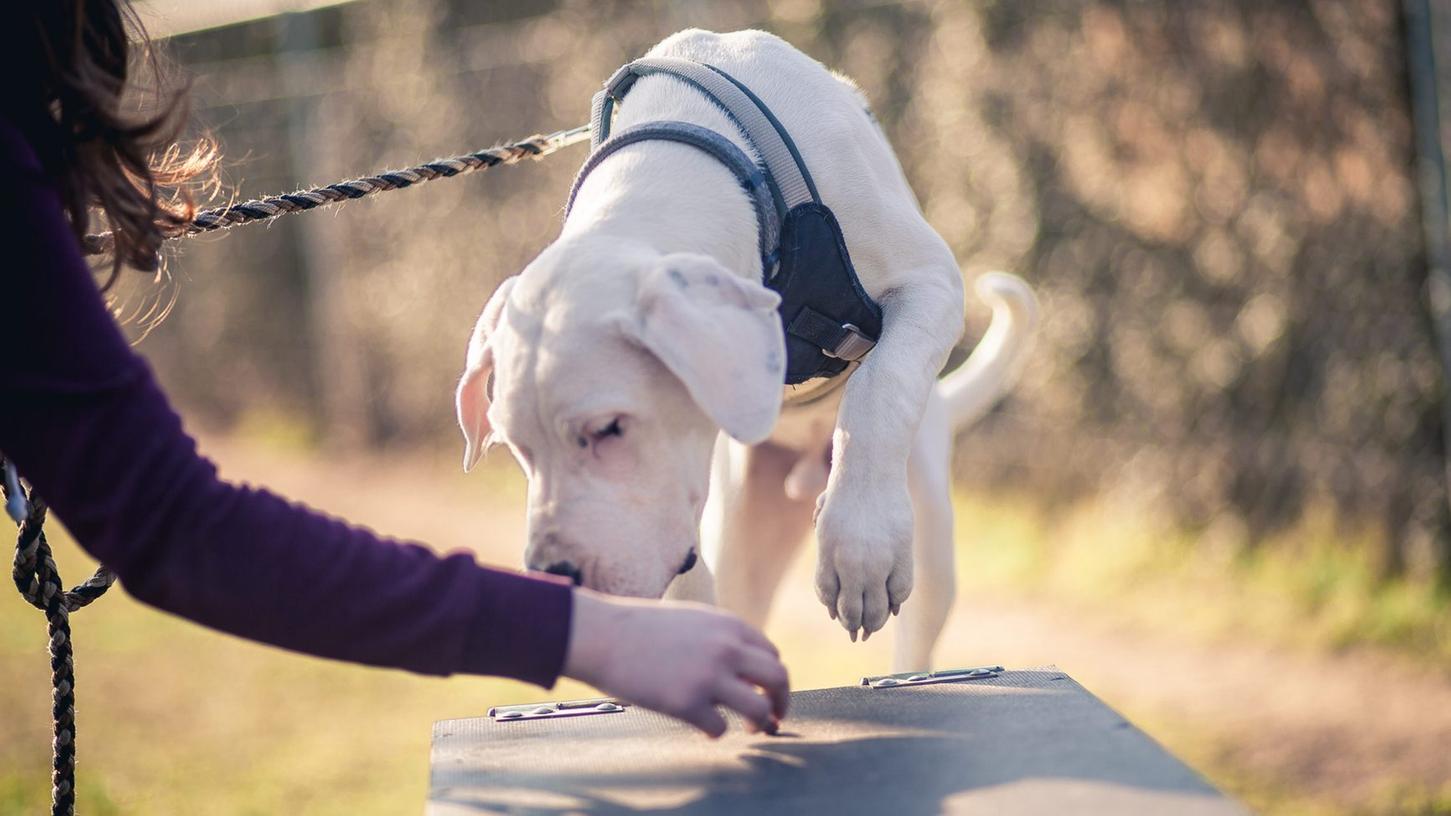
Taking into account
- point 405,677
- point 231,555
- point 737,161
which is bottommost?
point 231,555

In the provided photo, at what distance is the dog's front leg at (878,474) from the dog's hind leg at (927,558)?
19.2 inches

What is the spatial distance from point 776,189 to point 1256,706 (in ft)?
9.59

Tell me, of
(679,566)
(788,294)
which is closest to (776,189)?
(788,294)

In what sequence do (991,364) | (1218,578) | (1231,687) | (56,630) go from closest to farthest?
(56,630) < (991,364) < (1231,687) < (1218,578)

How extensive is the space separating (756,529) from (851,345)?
751 millimetres

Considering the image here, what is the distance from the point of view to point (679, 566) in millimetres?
1811

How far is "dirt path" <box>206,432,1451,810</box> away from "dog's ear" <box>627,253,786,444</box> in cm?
253

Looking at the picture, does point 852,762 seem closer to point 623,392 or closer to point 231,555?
point 623,392

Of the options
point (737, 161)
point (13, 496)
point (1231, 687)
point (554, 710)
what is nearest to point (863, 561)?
point (554, 710)

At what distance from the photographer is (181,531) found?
50.0 inches

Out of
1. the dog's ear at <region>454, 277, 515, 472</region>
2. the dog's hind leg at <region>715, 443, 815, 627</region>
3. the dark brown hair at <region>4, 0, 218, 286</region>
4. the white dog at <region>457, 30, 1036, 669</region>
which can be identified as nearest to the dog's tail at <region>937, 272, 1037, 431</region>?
the dog's hind leg at <region>715, 443, 815, 627</region>

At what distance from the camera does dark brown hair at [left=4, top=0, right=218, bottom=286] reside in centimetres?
152

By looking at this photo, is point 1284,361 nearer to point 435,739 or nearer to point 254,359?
point 435,739

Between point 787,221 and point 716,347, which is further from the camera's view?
point 787,221
